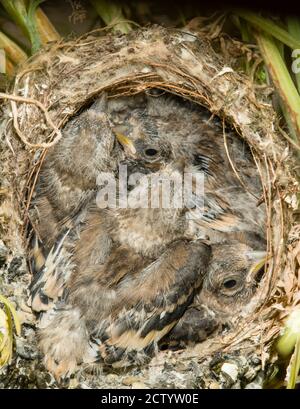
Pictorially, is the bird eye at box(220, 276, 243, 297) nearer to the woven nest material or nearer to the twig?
the woven nest material

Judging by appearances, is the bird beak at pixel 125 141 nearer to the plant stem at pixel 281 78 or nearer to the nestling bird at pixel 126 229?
the nestling bird at pixel 126 229

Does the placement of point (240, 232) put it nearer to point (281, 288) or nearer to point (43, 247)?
point (281, 288)

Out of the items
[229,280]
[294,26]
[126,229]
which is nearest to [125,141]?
[126,229]

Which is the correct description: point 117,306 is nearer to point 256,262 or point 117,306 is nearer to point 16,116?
point 256,262

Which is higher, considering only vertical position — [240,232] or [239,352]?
[240,232]

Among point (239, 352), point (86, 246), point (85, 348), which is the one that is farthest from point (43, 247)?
point (239, 352)

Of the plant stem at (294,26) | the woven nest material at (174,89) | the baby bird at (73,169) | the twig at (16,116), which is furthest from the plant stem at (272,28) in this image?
the twig at (16,116)
